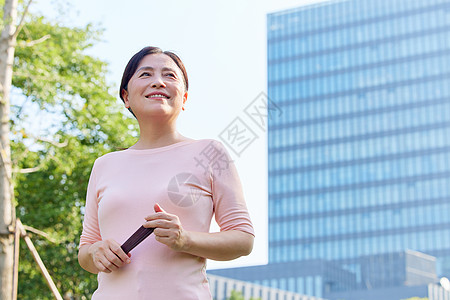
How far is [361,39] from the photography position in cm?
8888

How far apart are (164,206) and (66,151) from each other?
13.9 metres

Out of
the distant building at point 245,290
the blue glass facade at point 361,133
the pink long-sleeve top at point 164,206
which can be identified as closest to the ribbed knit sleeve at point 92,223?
the pink long-sleeve top at point 164,206

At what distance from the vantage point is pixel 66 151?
606 inches

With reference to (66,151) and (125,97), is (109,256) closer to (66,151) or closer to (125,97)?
(125,97)

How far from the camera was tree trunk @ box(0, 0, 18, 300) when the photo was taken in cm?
930

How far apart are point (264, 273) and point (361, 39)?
32678 mm

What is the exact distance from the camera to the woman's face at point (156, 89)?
2.11 metres

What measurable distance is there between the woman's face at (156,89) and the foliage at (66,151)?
12961mm

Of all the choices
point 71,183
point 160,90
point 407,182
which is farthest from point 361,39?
point 160,90

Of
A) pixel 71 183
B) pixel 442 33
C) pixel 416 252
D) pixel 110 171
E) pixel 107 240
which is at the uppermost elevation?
pixel 442 33

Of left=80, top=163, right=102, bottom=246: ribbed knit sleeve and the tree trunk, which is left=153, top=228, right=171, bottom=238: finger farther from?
the tree trunk

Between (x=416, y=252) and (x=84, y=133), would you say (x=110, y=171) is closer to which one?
(x=84, y=133)

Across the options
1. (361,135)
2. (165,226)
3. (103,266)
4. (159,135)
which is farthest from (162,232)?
(361,135)

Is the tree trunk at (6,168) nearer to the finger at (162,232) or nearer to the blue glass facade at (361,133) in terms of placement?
the finger at (162,232)
